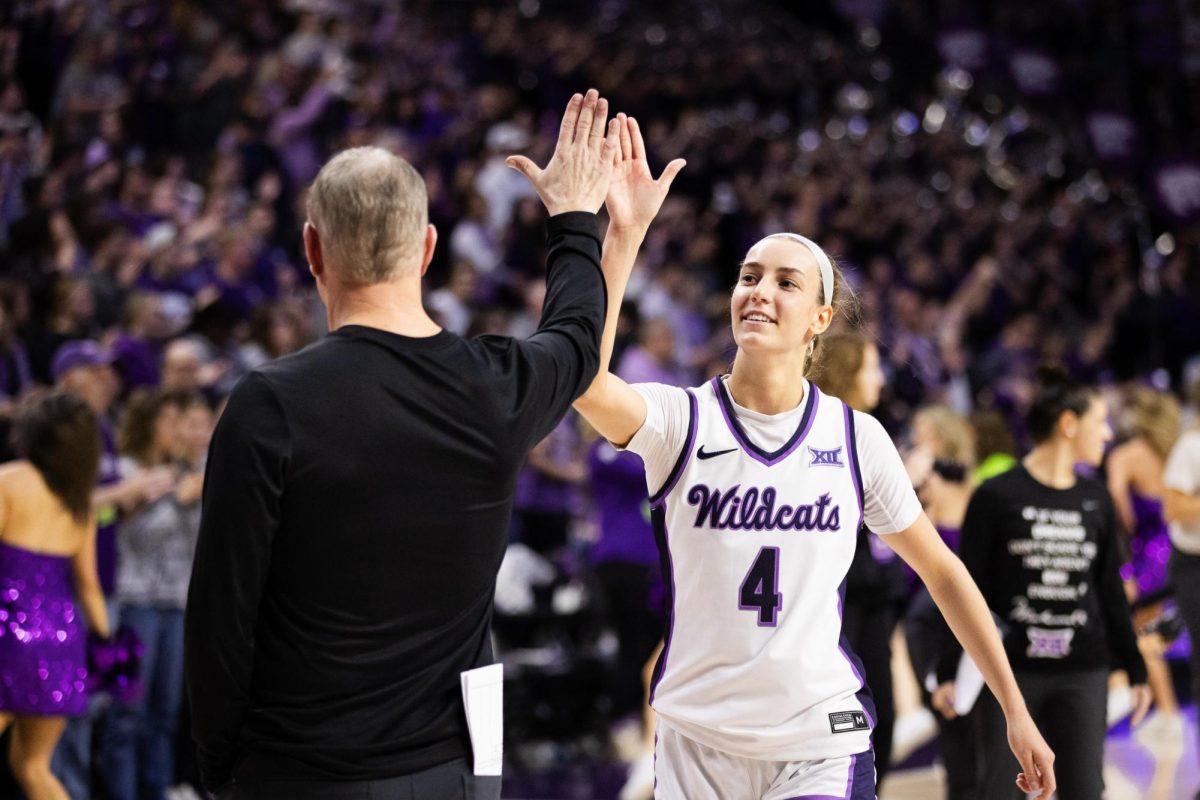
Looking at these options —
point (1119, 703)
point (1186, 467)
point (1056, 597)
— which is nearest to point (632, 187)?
point (1056, 597)

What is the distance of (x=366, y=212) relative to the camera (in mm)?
2475

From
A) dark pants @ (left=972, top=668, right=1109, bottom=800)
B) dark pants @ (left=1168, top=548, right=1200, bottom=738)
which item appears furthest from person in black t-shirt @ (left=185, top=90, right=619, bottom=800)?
dark pants @ (left=1168, top=548, right=1200, bottom=738)

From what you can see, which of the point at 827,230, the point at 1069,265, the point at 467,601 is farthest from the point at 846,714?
the point at 1069,265

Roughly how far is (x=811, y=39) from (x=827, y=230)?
20.0ft

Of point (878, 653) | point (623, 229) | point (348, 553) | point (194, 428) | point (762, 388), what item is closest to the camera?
point (348, 553)

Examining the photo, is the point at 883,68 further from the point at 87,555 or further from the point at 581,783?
the point at 87,555

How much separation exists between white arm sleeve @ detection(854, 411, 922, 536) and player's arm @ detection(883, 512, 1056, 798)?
4 cm

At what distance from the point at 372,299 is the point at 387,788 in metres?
0.81

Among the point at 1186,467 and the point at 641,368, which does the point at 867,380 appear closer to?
the point at 1186,467

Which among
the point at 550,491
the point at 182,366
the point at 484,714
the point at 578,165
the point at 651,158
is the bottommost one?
the point at 550,491

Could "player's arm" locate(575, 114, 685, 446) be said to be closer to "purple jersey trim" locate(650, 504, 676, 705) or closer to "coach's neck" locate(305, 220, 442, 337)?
"purple jersey trim" locate(650, 504, 676, 705)

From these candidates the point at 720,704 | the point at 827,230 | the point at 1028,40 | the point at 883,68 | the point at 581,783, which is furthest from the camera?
the point at 883,68

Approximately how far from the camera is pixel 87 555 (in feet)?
20.2

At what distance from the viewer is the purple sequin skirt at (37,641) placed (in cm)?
582
